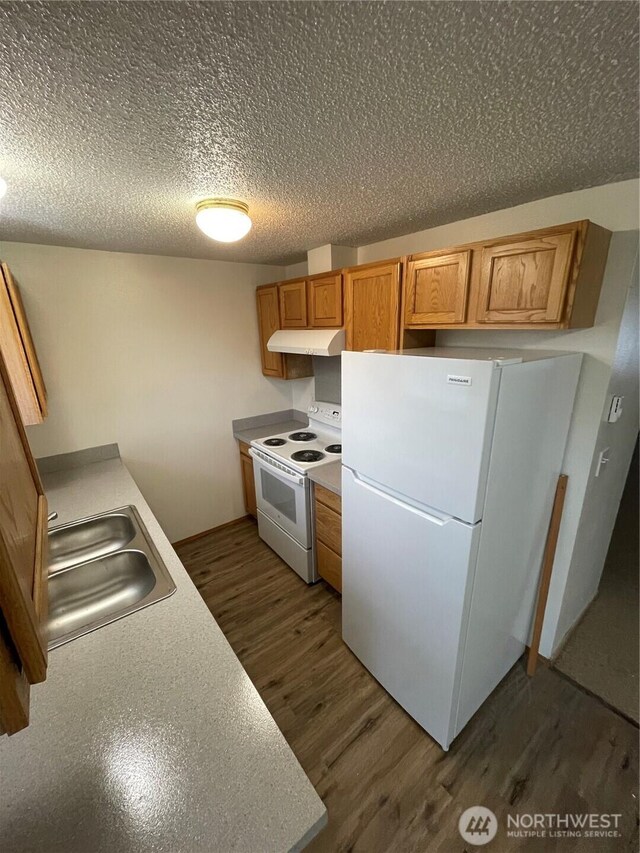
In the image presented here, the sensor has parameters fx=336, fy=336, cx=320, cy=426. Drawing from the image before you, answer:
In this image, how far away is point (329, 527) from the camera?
2.23 metres

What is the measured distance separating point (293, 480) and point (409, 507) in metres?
1.06

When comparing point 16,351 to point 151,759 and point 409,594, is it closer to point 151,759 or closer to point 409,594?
point 151,759

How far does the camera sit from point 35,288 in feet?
6.86

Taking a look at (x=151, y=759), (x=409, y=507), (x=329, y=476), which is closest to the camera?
(x=151, y=759)

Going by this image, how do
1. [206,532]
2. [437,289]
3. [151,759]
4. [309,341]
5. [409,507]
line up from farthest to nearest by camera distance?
1. [206,532]
2. [309,341]
3. [437,289]
4. [409,507]
5. [151,759]

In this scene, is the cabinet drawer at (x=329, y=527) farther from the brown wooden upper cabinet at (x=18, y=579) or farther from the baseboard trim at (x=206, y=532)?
the brown wooden upper cabinet at (x=18, y=579)

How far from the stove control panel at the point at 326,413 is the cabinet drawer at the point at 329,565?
1.01m

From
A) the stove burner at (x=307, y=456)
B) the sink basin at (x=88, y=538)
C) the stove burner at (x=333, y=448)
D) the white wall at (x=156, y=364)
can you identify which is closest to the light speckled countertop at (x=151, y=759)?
the sink basin at (x=88, y=538)

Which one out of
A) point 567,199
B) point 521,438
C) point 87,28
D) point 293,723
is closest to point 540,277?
point 567,199

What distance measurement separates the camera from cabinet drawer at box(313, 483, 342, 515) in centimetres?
210

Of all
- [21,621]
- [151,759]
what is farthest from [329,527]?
[21,621]

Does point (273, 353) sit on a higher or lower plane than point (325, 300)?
lower

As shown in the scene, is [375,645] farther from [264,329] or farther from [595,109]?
[264,329]

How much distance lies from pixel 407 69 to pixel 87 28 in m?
0.62
